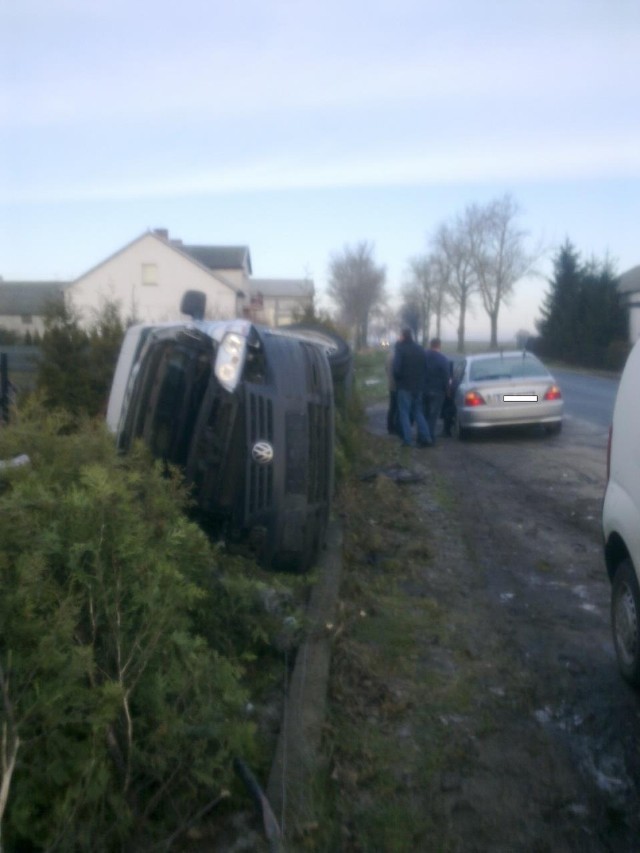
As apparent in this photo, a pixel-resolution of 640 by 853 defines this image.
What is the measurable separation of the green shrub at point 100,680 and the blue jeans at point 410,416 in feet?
36.3

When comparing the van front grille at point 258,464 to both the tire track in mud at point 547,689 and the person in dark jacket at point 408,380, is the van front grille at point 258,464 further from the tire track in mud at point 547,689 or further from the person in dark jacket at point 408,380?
the person in dark jacket at point 408,380

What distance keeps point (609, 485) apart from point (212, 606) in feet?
7.44

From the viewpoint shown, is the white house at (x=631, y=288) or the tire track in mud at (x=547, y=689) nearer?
the tire track in mud at (x=547, y=689)

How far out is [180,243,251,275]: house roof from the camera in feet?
247

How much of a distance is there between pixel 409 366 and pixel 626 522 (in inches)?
410

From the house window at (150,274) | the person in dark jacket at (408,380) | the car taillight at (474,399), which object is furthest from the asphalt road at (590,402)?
the house window at (150,274)

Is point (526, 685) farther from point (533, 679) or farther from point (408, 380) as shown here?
point (408, 380)

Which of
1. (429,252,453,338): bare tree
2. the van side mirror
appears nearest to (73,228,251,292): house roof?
(429,252,453,338): bare tree

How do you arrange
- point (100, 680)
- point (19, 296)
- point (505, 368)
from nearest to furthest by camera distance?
point (100, 680), point (505, 368), point (19, 296)

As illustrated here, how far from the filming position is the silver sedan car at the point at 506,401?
16.4 m

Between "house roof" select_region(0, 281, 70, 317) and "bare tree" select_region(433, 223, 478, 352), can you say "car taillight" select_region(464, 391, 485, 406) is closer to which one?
"house roof" select_region(0, 281, 70, 317)

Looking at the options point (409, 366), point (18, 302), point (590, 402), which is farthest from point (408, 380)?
point (18, 302)

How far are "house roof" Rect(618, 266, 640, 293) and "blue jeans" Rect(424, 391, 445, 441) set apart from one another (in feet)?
145

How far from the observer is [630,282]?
2566 inches
